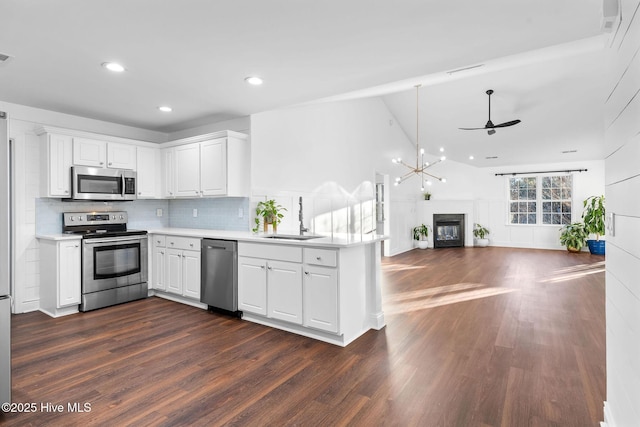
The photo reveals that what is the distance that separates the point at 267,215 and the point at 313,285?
5.24ft

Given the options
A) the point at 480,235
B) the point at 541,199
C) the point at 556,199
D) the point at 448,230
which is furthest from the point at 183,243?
the point at 556,199

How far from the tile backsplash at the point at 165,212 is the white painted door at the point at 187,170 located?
34 cm

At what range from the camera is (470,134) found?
7828mm

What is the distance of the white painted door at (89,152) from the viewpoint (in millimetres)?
4160

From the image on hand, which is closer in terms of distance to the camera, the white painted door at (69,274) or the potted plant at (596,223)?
the white painted door at (69,274)

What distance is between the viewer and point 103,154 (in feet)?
14.4

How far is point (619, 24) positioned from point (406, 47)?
1302 millimetres

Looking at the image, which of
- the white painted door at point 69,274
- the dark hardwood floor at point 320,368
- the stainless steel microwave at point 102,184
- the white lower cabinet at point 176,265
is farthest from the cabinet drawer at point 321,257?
the stainless steel microwave at point 102,184

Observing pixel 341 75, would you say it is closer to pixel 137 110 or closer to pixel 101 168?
pixel 137 110

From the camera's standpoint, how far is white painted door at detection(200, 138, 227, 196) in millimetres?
4242

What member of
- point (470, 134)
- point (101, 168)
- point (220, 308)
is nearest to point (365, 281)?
point (220, 308)

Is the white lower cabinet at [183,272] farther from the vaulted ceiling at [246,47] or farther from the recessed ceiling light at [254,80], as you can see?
the recessed ceiling light at [254,80]

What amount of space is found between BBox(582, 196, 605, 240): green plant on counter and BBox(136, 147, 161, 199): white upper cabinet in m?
A: 9.57

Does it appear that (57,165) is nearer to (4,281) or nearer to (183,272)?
(183,272)
